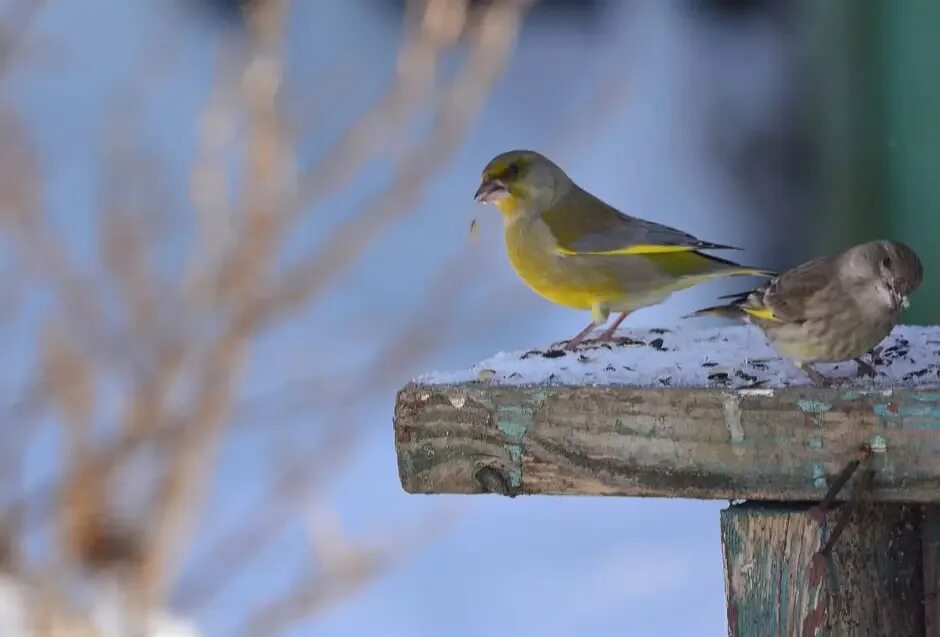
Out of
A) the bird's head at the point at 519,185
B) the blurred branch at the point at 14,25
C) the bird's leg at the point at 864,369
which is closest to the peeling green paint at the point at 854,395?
the bird's leg at the point at 864,369

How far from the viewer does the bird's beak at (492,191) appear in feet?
6.29

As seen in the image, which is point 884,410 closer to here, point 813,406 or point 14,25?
point 813,406

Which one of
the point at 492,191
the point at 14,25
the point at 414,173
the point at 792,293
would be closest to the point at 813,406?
Answer: the point at 792,293

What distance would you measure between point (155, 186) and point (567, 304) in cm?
128

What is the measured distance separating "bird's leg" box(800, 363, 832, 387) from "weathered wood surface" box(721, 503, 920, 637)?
0.13m

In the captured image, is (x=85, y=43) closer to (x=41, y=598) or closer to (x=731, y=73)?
(x=41, y=598)

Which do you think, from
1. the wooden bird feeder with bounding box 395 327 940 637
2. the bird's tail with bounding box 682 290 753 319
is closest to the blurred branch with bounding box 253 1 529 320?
the bird's tail with bounding box 682 290 753 319

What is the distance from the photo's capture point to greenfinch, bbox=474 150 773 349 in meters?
1.81

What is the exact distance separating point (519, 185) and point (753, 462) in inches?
35.0

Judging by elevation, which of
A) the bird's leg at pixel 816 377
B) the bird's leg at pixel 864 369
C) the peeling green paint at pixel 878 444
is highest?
the bird's leg at pixel 864 369

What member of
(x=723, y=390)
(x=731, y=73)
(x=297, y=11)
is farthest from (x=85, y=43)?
(x=723, y=390)

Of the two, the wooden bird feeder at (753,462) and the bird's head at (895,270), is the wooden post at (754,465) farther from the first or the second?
the bird's head at (895,270)

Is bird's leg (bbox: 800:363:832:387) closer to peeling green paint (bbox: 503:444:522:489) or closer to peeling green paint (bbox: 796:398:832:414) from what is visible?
peeling green paint (bbox: 796:398:832:414)

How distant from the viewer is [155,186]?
2.75 meters
